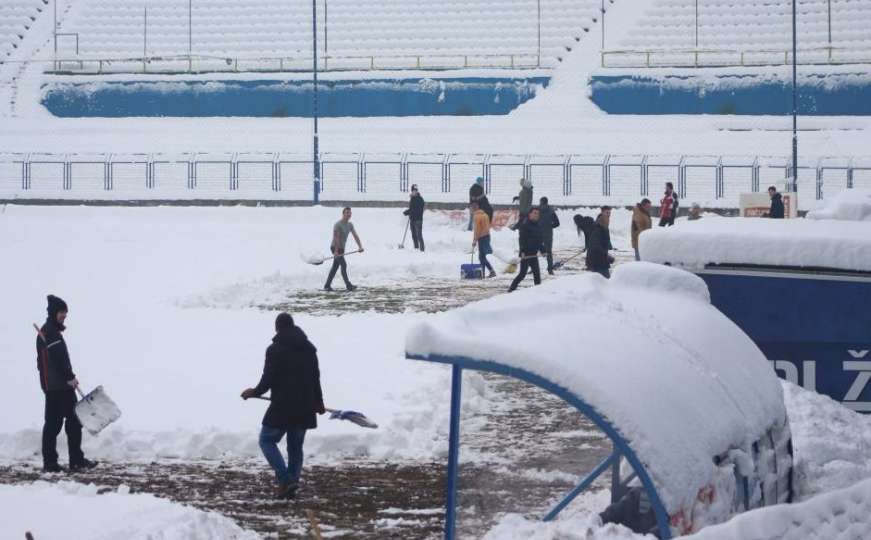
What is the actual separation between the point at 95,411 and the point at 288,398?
1.94m

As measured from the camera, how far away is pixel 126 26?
62.3 meters

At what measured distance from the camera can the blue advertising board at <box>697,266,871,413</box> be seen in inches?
405

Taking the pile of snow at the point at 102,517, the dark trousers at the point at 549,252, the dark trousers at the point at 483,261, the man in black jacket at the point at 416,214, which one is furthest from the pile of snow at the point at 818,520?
the man in black jacket at the point at 416,214

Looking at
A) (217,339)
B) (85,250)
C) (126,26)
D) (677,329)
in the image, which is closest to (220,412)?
(217,339)

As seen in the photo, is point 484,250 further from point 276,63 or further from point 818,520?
point 276,63

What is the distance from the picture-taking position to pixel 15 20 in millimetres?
63375

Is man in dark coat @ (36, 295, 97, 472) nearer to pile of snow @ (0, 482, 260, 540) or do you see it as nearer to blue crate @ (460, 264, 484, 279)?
pile of snow @ (0, 482, 260, 540)

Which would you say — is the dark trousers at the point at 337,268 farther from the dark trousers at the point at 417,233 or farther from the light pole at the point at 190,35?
the light pole at the point at 190,35

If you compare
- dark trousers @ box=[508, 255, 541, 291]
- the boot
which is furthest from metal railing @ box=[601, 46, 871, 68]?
the boot

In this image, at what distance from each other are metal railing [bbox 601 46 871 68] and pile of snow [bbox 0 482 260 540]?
149 feet

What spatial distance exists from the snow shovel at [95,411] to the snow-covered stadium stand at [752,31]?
44.2 metres

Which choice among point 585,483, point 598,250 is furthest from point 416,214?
point 585,483

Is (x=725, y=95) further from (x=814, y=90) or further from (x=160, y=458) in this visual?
(x=160, y=458)

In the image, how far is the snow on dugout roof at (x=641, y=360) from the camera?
20.6 feet
